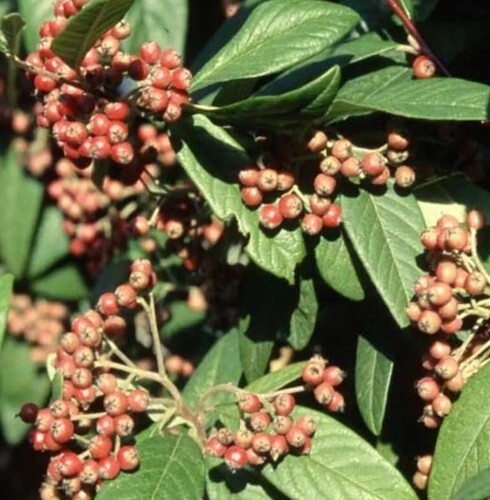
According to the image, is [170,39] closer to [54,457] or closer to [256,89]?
[256,89]

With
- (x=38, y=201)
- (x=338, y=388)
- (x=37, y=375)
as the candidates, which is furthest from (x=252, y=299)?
(x=37, y=375)

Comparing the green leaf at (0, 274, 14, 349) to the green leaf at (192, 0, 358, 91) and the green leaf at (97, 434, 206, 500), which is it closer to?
the green leaf at (97, 434, 206, 500)

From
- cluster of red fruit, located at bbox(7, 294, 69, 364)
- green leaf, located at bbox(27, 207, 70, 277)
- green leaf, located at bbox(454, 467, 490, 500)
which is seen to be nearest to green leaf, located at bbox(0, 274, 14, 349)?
green leaf, located at bbox(454, 467, 490, 500)

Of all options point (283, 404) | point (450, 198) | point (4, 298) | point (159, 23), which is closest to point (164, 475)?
point (283, 404)

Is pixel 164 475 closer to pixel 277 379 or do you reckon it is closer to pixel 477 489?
pixel 277 379

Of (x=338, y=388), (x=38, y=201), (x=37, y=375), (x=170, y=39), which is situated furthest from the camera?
(x=37, y=375)

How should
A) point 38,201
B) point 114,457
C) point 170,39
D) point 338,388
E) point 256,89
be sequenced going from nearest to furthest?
point 114,457 → point 256,89 → point 338,388 → point 170,39 → point 38,201
